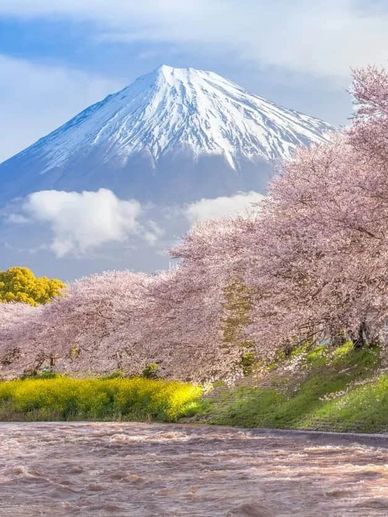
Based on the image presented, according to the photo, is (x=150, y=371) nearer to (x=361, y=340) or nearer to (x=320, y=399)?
(x=361, y=340)

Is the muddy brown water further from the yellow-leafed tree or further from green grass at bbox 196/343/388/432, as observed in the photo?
the yellow-leafed tree

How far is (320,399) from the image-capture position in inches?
1109

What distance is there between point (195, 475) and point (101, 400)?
19.3m

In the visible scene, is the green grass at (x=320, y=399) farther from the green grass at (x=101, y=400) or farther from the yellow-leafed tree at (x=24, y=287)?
the yellow-leafed tree at (x=24, y=287)

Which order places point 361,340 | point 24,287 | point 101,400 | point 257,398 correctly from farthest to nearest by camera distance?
point 24,287
point 101,400
point 361,340
point 257,398

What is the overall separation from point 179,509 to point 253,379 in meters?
20.7

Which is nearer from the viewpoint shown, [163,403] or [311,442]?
[311,442]

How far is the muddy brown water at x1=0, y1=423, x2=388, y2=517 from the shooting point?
16.1 meters

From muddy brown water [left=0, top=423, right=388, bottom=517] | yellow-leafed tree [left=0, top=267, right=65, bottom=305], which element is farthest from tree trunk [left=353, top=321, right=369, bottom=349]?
yellow-leafed tree [left=0, top=267, right=65, bottom=305]

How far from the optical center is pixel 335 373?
1281 inches

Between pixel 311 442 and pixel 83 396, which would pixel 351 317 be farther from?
pixel 83 396

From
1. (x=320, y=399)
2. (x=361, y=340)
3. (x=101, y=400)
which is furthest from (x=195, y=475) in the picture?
(x=101, y=400)

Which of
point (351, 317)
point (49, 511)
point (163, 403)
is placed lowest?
point (49, 511)

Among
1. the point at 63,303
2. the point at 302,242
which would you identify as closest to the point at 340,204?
the point at 302,242
